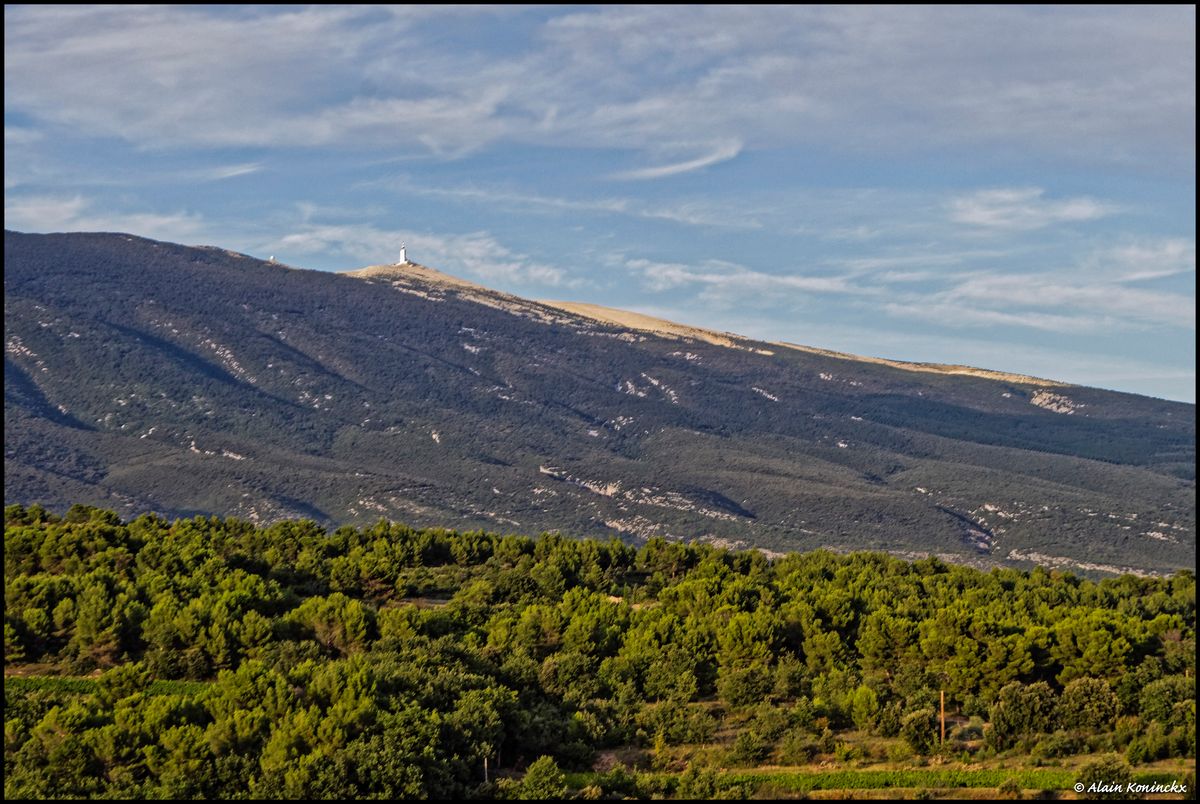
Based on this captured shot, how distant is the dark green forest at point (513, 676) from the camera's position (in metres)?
Result: 30.6

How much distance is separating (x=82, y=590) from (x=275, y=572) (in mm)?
9338

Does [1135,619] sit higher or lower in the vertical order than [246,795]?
higher

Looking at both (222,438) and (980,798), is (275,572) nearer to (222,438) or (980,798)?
(980,798)

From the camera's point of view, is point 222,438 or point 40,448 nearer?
point 40,448

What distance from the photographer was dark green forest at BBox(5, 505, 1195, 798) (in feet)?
100

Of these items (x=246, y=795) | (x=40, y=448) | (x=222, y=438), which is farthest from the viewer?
(x=222, y=438)

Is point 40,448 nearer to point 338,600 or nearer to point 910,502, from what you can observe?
point 910,502

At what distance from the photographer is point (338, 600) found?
149ft

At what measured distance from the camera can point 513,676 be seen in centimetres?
4116

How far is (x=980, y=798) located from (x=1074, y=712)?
8.64m

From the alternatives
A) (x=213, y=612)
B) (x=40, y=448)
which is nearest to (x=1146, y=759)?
(x=213, y=612)

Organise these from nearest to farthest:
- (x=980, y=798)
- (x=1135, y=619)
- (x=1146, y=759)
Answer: (x=980, y=798), (x=1146, y=759), (x=1135, y=619)

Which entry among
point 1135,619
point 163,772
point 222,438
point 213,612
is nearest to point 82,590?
point 213,612

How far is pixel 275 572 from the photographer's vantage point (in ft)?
180
